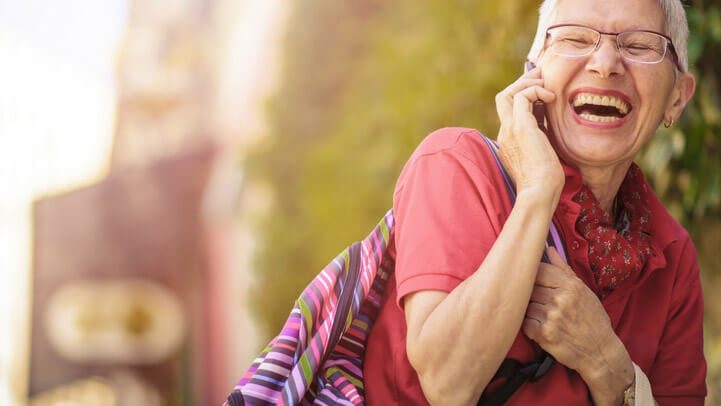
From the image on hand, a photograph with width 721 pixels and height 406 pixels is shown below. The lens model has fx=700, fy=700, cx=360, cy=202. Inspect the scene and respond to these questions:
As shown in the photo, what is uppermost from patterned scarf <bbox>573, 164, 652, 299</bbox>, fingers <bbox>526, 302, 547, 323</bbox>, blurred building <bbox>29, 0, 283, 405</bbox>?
patterned scarf <bbox>573, 164, 652, 299</bbox>

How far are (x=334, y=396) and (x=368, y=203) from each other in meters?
4.07

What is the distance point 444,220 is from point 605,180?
48 cm

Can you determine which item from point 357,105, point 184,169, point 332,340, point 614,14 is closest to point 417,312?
point 332,340

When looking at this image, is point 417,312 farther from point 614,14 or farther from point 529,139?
point 614,14

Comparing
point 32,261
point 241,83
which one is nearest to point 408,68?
point 241,83

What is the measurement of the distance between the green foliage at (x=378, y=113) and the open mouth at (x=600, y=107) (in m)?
1.41

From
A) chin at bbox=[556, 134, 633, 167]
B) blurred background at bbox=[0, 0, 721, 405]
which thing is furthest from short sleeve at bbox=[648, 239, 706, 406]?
blurred background at bbox=[0, 0, 721, 405]

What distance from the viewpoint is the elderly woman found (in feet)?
4.17

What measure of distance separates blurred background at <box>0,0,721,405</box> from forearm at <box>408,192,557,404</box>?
2.75 metres

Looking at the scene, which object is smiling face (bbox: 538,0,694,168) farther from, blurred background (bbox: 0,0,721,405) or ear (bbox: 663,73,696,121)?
blurred background (bbox: 0,0,721,405)

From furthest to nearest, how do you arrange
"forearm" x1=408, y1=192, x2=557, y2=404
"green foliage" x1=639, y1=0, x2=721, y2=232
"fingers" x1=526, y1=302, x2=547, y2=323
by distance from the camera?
"green foliage" x1=639, y1=0, x2=721, y2=232 < "fingers" x1=526, y1=302, x2=547, y2=323 < "forearm" x1=408, y1=192, x2=557, y2=404

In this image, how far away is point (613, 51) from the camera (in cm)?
148

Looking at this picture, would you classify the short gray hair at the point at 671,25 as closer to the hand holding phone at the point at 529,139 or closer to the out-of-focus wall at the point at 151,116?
the hand holding phone at the point at 529,139

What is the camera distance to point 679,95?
1.65 metres
